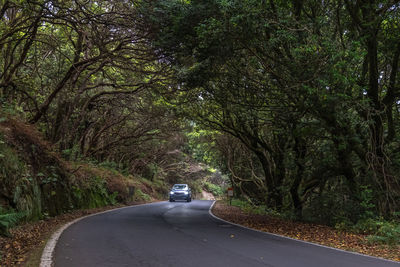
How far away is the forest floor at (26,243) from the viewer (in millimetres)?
6758

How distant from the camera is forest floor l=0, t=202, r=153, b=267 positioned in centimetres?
676

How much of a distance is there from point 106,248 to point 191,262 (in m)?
2.40

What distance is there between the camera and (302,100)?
12.9 meters

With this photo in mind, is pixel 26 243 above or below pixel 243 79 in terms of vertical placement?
below

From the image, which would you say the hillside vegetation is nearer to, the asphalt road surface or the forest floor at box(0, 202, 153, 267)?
the forest floor at box(0, 202, 153, 267)

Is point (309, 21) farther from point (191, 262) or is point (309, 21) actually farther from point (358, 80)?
point (191, 262)

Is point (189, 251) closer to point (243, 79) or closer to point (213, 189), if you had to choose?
point (243, 79)

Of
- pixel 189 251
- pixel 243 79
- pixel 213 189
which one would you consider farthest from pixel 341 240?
pixel 213 189

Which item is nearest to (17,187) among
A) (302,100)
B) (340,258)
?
(340,258)

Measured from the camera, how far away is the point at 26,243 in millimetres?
8477

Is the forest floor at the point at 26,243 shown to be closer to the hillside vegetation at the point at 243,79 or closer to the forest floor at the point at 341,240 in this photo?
the hillside vegetation at the point at 243,79

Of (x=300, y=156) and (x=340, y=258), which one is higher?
(x=300, y=156)

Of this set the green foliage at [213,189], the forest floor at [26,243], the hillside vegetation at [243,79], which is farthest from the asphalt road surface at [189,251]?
the green foliage at [213,189]

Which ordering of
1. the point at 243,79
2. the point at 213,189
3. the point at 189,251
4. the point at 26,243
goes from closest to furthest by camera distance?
the point at 189,251
the point at 26,243
the point at 243,79
the point at 213,189
